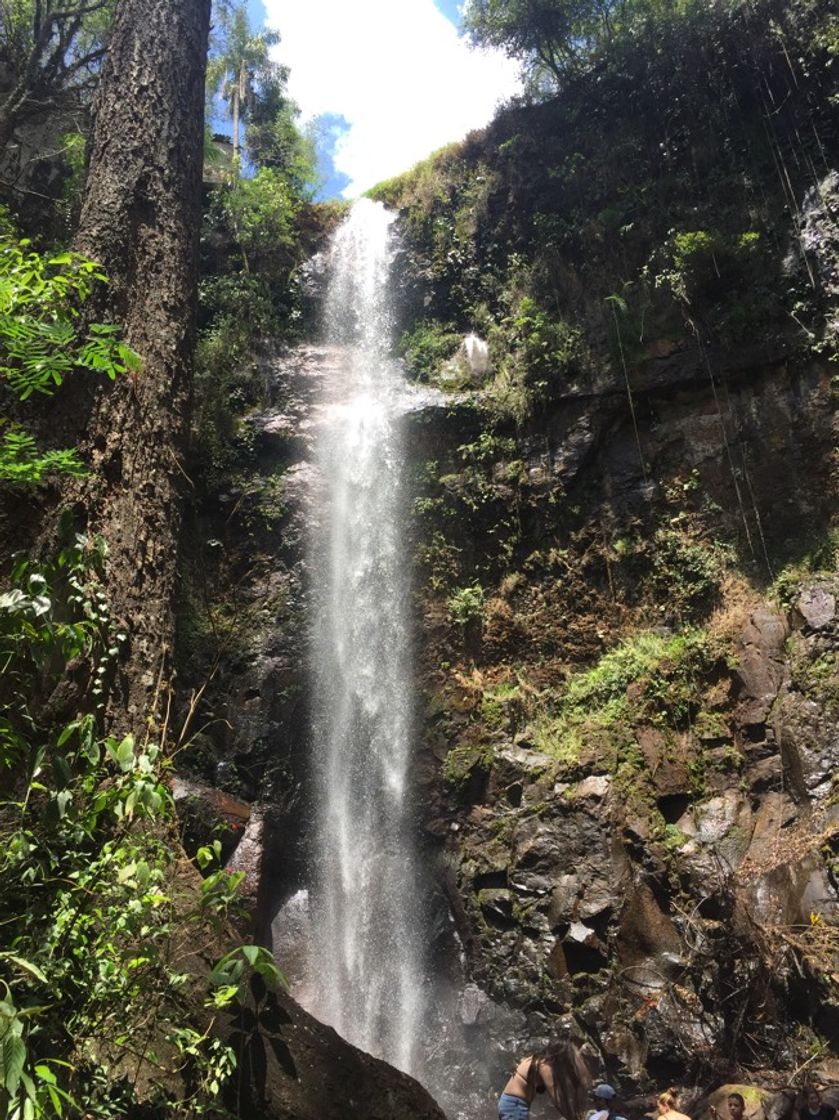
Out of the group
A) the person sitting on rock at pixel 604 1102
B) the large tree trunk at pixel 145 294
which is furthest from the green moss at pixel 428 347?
the person sitting on rock at pixel 604 1102

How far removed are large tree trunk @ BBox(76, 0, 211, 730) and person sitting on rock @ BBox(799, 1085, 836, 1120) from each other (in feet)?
16.2

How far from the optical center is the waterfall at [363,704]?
7941mm

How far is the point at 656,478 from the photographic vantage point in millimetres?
10242

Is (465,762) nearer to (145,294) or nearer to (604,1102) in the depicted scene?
(604,1102)

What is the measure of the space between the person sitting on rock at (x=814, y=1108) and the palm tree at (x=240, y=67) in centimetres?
2695

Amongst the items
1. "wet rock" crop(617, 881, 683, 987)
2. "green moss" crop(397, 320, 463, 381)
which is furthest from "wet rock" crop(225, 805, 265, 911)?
"green moss" crop(397, 320, 463, 381)

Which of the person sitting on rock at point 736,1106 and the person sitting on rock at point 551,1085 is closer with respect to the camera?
the person sitting on rock at point 551,1085

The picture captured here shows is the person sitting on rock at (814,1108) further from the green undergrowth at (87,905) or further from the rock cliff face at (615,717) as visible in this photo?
the green undergrowth at (87,905)

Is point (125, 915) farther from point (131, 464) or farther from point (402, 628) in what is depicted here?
point (402, 628)

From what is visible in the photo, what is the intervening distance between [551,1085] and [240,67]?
95.3 ft

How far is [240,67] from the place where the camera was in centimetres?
2486

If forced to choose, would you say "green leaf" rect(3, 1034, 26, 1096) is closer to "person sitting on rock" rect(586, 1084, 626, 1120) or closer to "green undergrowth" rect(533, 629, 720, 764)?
"person sitting on rock" rect(586, 1084, 626, 1120)

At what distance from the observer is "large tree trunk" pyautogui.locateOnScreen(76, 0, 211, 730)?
3.03 metres

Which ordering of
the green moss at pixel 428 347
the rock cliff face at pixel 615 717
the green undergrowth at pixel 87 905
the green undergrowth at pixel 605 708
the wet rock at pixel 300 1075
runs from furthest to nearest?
1. the green moss at pixel 428 347
2. the green undergrowth at pixel 605 708
3. the rock cliff face at pixel 615 717
4. the wet rock at pixel 300 1075
5. the green undergrowth at pixel 87 905
